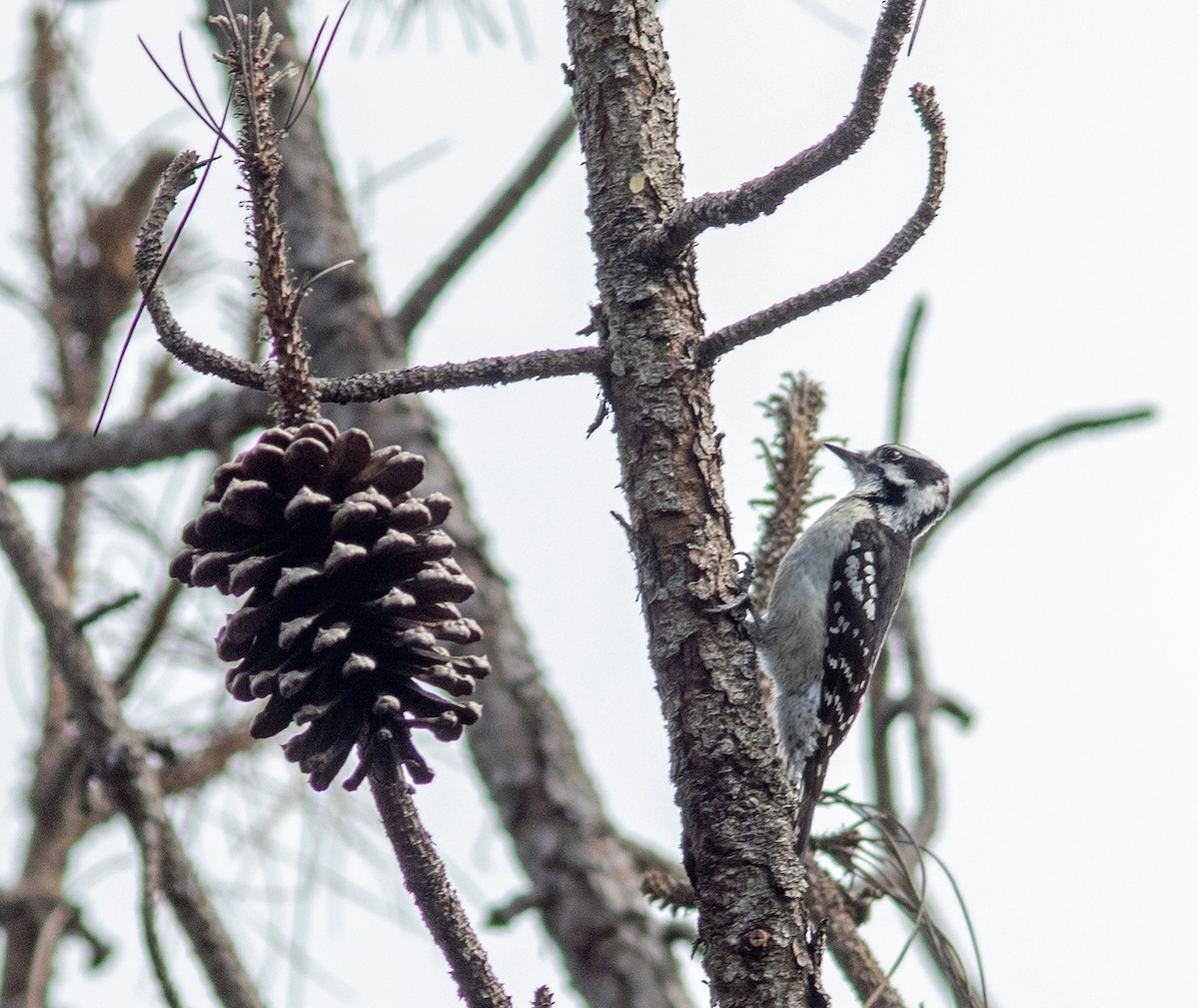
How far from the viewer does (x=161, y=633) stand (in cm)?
467

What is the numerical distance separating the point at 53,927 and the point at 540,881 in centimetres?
162

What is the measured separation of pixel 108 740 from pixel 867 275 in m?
2.11

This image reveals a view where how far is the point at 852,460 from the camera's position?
6227 mm

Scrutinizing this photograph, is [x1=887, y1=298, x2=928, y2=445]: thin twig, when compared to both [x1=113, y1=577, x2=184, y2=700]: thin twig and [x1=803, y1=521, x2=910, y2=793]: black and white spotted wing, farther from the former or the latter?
[x1=113, y1=577, x2=184, y2=700]: thin twig

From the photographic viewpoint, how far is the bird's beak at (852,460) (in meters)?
6.16

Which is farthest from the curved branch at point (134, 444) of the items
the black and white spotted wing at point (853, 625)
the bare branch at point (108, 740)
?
the black and white spotted wing at point (853, 625)

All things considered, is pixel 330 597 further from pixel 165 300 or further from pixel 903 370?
pixel 903 370

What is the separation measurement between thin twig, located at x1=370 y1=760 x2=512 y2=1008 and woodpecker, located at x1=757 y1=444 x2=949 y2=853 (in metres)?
2.62

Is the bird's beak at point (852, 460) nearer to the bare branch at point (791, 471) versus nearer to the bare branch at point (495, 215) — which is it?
the bare branch at point (495, 215)

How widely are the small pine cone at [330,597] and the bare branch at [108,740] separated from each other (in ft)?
4.89

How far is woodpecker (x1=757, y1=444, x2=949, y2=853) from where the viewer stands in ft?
16.0

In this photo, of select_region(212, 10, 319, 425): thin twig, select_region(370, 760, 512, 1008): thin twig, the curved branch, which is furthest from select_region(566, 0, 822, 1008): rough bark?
the curved branch

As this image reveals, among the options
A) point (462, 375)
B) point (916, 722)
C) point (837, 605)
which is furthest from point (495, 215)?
point (462, 375)

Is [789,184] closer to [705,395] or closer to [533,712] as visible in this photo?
[705,395]
